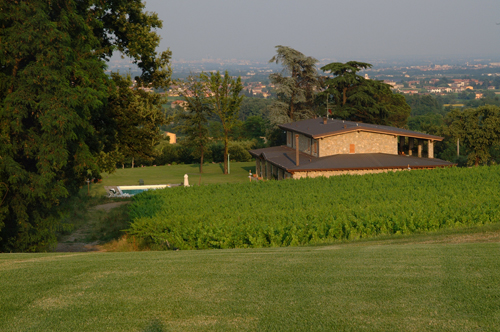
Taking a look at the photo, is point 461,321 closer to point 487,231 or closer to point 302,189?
point 487,231

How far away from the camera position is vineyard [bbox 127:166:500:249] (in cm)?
1722

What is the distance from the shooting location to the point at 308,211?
20.4m

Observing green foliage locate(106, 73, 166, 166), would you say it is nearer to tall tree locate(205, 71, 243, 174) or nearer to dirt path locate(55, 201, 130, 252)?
dirt path locate(55, 201, 130, 252)

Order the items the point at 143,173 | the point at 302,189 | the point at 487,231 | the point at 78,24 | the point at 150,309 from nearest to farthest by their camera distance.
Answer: the point at 150,309 → the point at 487,231 → the point at 78,24 → the point at 302,189 → the point at 143,173

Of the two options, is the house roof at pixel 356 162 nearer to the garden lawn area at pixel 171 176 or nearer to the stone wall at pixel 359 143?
the stone wall at pixel 359 143

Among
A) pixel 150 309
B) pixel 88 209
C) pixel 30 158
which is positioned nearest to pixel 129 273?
pixel 150 309

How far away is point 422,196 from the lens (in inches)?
934

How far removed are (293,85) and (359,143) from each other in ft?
105

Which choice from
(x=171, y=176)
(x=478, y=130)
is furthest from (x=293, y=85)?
(x=478, y=130)

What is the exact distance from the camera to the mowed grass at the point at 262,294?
6.70m

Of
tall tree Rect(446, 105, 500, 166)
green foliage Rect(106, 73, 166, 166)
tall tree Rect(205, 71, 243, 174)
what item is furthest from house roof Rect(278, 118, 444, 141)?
green foliage Rect(106, 73, 166, 166)

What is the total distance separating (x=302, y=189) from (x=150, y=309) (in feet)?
74.0

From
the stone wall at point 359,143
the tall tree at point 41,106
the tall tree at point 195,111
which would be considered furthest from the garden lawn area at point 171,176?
the tall tree at point 41,106

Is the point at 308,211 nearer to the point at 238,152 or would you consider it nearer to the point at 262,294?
the point at 262,294
